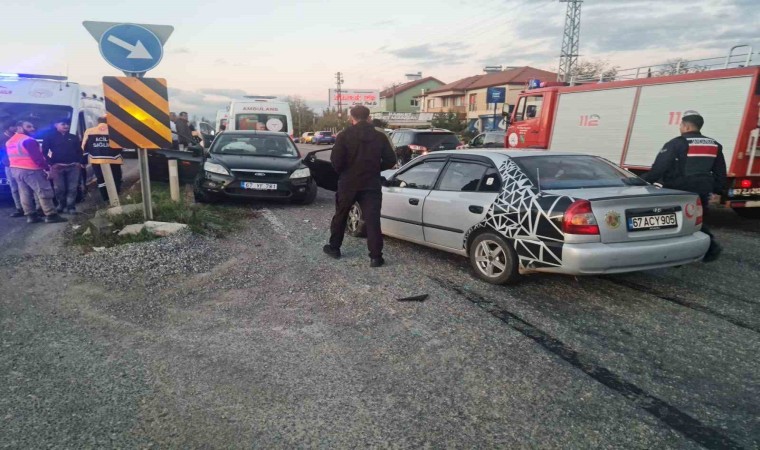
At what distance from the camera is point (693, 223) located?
4.70 metres

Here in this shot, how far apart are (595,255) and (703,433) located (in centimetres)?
177

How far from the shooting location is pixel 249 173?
8.88 metres

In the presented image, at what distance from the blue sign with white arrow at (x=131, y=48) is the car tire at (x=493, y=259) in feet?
15.5

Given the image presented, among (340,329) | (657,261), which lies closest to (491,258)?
(657,261)

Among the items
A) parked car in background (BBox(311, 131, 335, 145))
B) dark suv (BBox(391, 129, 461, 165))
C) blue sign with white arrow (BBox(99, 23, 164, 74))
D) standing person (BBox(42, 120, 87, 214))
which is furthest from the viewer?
parked car in background (BBox(311, 131, 335, 145))

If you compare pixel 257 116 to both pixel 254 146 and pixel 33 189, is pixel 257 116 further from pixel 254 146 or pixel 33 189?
pixel 33 189

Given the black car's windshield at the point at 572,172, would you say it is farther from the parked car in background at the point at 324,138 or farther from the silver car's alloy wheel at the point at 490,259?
the parked car in background at the point at 324,138

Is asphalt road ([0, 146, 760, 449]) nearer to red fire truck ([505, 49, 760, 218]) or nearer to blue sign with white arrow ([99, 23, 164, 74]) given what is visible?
blue sign with white arrow ([99, 23, 164, 74])

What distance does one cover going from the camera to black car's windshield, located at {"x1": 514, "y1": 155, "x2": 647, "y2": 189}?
480 cm

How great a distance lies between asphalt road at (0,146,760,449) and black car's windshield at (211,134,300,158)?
14.8 feet

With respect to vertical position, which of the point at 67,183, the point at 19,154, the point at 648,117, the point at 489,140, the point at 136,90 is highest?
the point at 136,90

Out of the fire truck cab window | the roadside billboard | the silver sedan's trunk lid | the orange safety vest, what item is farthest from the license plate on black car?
the roadside billboard

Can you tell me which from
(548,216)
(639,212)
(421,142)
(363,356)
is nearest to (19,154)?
(363,356)

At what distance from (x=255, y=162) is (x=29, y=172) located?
352cm
